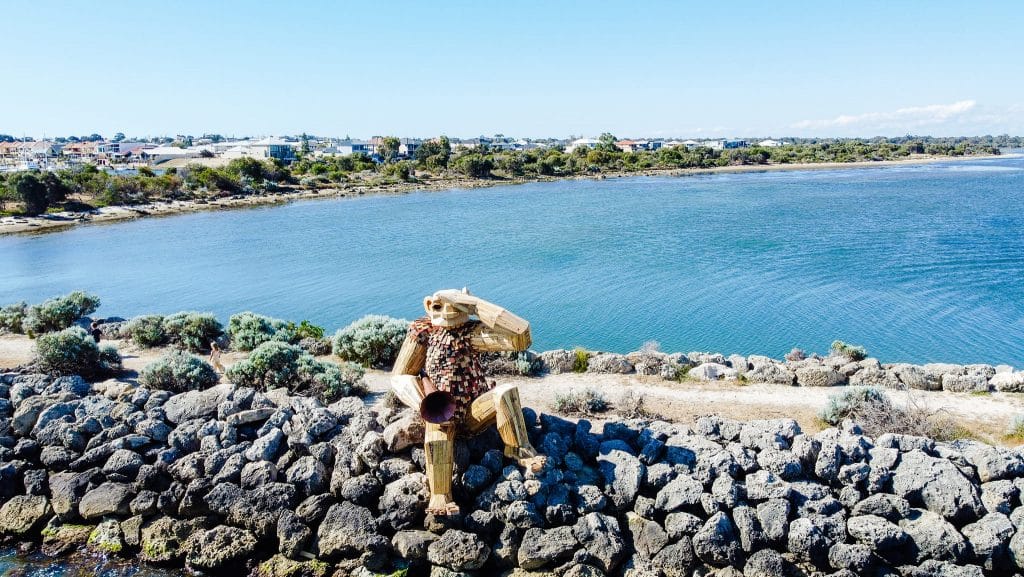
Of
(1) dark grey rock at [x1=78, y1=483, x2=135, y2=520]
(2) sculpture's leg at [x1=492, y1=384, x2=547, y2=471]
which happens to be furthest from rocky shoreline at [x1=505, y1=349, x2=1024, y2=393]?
(1) dark grey rock at [x1=78, y1=483, x2=135, y2=520]

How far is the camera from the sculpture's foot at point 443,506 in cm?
823

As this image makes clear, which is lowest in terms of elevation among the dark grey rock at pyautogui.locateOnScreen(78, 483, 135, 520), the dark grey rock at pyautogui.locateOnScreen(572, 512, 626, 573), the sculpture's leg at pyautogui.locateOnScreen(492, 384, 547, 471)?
the dark grey rock at pyautogui.locateOnScreen(78, 483, 135, 520)

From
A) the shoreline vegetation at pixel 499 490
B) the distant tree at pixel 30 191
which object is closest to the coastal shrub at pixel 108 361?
the shoreline vegetation at pixel 499 490

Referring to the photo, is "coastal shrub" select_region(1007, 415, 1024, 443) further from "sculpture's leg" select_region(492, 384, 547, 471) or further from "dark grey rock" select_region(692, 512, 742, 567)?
"sculpture's leg" select_region(492, 384, 547, 471)

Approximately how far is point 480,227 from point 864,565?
44.3 meters

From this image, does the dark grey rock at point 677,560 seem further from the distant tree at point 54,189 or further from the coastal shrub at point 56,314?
the distant tree at point 54,189

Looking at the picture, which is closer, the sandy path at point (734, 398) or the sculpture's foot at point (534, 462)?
A: the sculpture's foot at point (534, 462)

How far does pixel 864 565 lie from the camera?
24.3ft

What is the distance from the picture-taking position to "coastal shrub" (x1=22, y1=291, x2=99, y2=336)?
17.6 meters

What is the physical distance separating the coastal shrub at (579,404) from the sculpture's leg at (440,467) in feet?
11.0

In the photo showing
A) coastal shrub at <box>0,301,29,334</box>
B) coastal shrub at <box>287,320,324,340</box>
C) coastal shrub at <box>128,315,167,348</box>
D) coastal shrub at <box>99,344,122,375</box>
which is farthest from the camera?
coastal shrub at <box>0,301,29,334</box>

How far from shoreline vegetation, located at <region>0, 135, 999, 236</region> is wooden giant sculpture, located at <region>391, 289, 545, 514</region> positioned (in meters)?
59.2

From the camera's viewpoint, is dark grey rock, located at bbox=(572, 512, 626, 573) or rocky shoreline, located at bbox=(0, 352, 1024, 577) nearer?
rocky shoreline, located at bbox=(0, 352, 1024, 577)

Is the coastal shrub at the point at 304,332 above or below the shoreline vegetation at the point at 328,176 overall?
below
